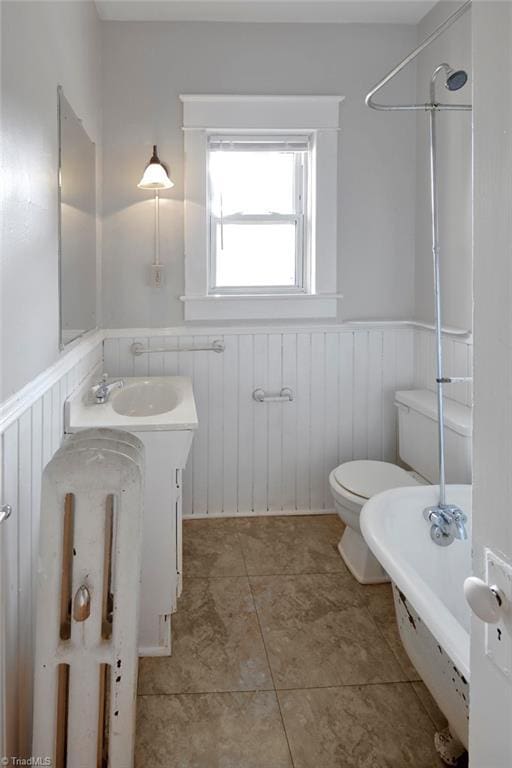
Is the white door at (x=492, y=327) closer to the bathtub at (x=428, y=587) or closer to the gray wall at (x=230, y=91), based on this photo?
the bathtub at (x=428, y=587)

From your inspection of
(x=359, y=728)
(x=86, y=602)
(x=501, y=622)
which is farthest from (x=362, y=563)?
(x=501, y=622)

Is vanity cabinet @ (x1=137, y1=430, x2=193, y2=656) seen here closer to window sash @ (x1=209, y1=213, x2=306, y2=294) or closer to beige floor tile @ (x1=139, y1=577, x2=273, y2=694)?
beige floor tile @ (x1=139, y1=577, x2=273, y2=694)

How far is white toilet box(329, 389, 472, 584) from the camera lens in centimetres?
265

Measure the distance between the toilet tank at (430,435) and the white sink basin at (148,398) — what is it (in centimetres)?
124

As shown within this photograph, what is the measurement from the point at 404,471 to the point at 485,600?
7.95 feet

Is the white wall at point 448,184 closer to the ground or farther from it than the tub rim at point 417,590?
farther from it

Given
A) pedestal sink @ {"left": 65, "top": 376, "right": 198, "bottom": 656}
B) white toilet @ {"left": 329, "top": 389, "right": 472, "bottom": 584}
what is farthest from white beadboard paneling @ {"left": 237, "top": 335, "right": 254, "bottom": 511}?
pedestal sink @ {"left": 65, "top": 376, "right": 198, "bottom": 656}

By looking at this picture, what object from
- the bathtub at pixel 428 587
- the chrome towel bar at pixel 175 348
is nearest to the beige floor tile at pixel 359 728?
the bathtub at pixel 428 587

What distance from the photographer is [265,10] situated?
318cm

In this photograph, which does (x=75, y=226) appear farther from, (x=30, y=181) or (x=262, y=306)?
(x=262, y=306)

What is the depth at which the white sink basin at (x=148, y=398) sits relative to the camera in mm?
2943

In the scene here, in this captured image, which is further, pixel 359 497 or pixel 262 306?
pixel 262 306

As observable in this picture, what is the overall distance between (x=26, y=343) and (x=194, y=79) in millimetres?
2271

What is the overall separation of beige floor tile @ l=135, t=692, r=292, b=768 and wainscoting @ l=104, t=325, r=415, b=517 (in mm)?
1583
